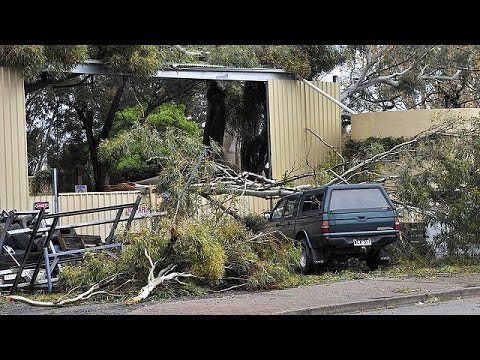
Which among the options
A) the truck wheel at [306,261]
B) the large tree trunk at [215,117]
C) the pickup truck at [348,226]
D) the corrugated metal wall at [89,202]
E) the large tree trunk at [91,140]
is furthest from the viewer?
the large tree trunk at [215,117]

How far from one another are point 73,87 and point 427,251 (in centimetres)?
1421

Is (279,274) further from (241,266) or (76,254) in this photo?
(76,254)

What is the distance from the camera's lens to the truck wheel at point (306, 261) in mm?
14883

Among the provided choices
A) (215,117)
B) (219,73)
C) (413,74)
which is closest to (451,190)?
(219,73)

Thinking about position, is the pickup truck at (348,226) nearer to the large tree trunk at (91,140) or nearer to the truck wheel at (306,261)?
the truck wheel at (306,261)

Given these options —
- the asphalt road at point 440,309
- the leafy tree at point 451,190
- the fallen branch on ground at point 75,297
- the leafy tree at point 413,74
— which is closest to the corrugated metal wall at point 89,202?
the fallen branch on ground at point 75,297

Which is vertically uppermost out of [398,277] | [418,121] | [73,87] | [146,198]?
[73,87]

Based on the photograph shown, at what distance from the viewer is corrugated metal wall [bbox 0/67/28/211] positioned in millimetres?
18547

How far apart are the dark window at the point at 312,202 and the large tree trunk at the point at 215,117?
10.5 meters

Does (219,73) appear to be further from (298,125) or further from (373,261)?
(373,261)

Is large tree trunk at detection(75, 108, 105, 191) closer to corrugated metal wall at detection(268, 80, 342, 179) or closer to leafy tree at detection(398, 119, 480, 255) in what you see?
corrugated metal wall at detection(268, 80, 342, 179)

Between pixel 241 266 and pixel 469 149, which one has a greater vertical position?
pixel 469 149
